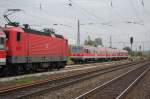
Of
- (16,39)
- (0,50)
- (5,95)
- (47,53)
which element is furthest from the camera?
(47,53)

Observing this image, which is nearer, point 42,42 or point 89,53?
point 42,42

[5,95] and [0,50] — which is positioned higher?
[0,50]

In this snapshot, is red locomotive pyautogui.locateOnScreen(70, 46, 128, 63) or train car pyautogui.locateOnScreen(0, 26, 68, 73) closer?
train car pyautogui.locateOnScreen(0, 26, 68, 73)

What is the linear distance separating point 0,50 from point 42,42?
340 inches

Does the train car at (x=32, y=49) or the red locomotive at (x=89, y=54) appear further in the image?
the red locomotive at (x=89, y=54)

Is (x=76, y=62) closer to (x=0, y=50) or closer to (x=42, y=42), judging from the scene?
(x=42, y=42)

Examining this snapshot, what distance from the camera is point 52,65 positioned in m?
35.8

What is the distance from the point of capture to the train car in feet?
85.0

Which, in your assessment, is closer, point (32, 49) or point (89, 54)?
point (32, 49)

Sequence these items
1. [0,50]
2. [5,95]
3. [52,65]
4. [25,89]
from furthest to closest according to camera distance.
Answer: [52,65] → [0,50] → [25,89] → [5,95]

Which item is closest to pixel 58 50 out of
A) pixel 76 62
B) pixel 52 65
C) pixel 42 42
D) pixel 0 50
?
pixel 52 65

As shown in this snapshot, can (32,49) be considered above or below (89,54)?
above

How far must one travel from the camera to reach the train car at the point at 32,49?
25.9 metres

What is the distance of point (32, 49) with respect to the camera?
29.8 meters
